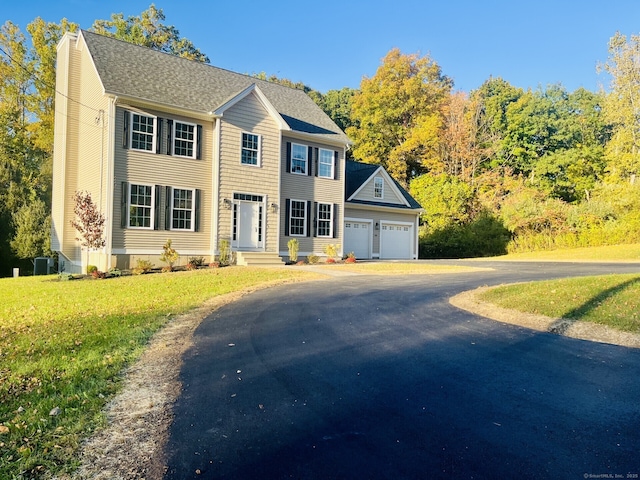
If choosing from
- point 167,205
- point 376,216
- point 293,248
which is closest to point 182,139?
point 167,205

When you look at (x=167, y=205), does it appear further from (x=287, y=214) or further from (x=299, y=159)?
(x=299, y=159)

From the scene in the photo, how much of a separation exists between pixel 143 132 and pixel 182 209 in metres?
→ 3.15

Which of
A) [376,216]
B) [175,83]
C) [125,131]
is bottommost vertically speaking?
[376,216]

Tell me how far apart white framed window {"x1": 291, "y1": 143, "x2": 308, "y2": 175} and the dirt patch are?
41.7 ft

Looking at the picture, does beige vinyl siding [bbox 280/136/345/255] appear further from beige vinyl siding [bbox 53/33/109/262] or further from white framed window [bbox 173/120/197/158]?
beige vinyl siding [bbox 53/33/109/262]

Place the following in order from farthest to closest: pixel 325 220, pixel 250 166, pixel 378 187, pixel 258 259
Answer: pixel 378 187 < pixel 325 220 < pixel 250 166 < pixel 258 259

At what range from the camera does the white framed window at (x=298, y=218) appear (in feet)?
66.0

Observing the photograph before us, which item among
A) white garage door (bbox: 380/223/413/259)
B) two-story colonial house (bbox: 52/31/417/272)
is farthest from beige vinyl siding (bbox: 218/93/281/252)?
white garage door (bbox: 380/223/413/259)

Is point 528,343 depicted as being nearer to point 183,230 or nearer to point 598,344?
point 598,344

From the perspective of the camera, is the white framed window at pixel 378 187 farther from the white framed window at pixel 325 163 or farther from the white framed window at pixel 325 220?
the white framed window at pixel 325 220

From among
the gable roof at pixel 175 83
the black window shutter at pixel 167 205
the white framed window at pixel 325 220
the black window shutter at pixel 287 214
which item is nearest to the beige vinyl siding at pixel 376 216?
the white framed window at pixel 325 220

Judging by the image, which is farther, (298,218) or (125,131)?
(298,218)

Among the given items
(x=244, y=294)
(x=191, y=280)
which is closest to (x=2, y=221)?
(x=191, y=280)

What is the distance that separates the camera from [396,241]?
83.8 feet
